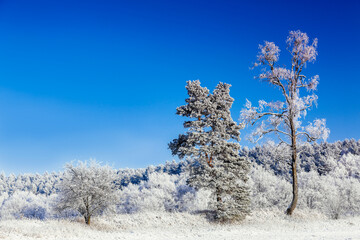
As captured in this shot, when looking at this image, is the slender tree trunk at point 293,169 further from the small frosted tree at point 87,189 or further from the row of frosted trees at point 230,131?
the small frosted tree at point 87,189

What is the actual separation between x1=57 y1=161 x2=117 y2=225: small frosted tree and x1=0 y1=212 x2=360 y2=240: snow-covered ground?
1254 mm

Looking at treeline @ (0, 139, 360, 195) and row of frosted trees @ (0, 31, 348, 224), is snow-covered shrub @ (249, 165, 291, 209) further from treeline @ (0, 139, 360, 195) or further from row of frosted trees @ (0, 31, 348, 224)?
row of frosted trees @ (0, 31, 348, 224)

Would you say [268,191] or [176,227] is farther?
[268,191]

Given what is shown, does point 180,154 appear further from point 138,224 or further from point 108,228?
point 108,228

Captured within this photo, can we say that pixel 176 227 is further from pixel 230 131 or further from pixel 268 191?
pixel 268 191

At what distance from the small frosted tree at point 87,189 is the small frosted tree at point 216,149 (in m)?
6.27

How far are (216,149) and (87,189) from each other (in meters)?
10.6

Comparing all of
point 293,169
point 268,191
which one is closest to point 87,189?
point 293,169

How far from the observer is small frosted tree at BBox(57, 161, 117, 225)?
69.2 feet

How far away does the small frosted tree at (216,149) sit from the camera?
854 inches

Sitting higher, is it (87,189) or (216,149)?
(216,149)

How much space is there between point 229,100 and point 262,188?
189 feet

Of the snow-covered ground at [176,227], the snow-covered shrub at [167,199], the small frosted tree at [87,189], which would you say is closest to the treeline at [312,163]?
the snow-covered shrub at [167,199]

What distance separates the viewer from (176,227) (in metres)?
18.6
